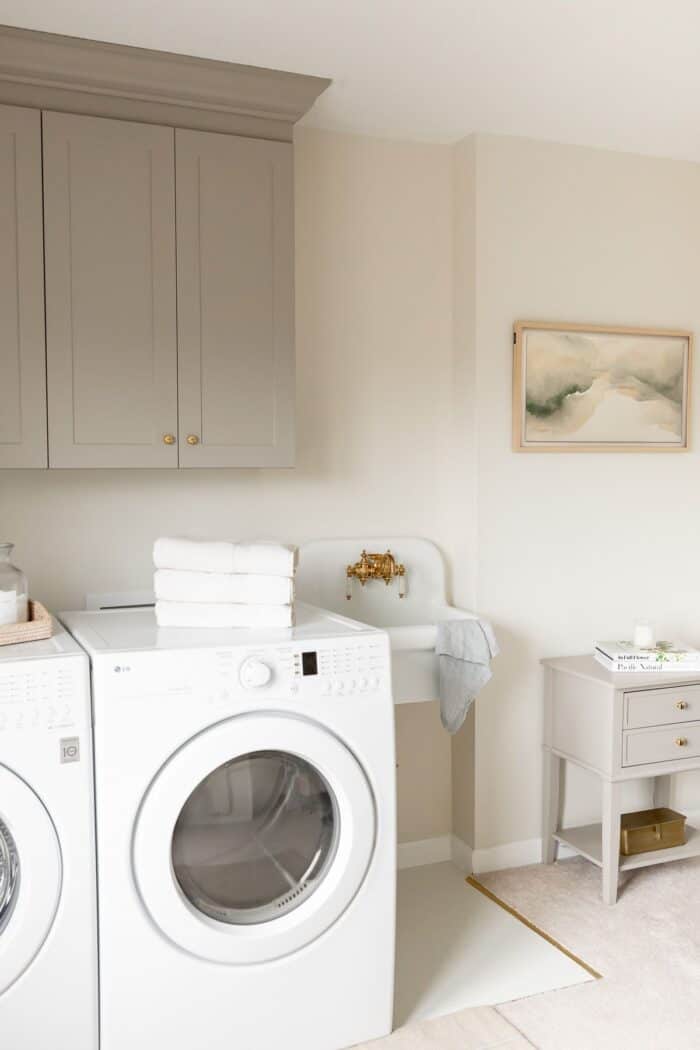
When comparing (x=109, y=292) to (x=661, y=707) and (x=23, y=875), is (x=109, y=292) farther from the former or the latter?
(x=661, y=707)

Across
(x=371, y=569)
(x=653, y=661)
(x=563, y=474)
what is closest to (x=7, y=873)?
(x=371, y=569)

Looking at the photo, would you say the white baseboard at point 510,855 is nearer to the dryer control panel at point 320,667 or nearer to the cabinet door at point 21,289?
the dryer control panel at point 320,667

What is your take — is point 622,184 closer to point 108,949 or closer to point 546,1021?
point 546,1021

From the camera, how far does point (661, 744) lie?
3.03m

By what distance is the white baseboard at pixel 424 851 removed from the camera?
3.28m

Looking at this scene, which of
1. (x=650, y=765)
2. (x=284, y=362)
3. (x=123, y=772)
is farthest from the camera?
(x=650, y=765)

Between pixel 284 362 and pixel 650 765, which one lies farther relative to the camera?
pixel 650 765

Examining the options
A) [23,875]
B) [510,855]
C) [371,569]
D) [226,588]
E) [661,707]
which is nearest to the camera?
[23,875]

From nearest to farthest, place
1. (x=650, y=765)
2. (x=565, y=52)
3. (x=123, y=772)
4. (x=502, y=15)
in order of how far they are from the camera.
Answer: (x=123, y=772) < (x=502, y=15) < (x=565, y=52) < (x=650, y=765)

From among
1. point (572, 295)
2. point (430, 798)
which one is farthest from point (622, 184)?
point (430, 798)

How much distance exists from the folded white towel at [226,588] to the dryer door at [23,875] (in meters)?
0.60

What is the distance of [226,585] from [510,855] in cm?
157

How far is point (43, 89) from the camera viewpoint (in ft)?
7.97

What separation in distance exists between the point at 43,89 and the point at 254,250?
65 cm
